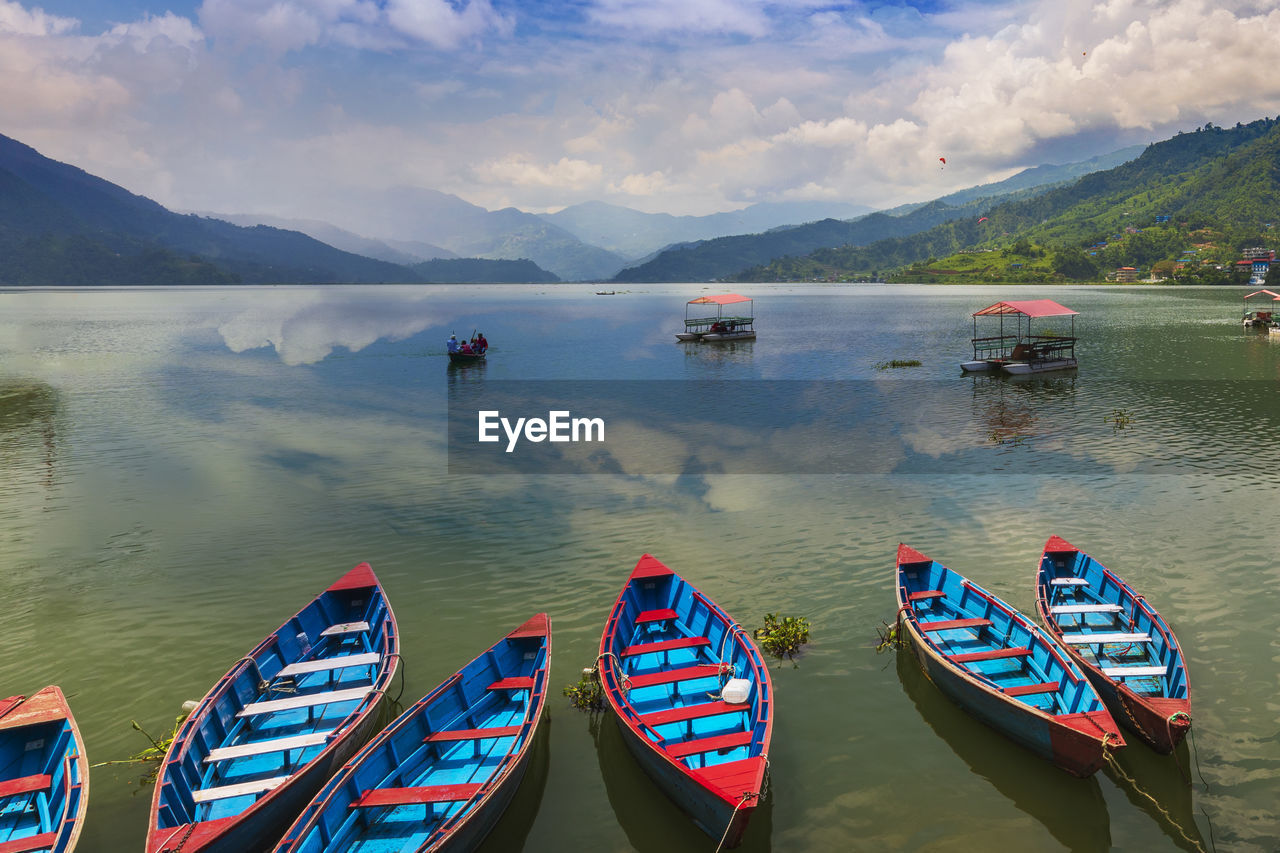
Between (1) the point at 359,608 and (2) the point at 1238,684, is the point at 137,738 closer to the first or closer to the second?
(1) the point at 359,608

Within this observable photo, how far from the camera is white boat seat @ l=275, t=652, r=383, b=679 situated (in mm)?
16312

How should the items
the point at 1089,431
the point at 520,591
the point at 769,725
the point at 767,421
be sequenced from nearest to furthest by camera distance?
the point at 769,725
the point at 520,591
the point at 1089,431
the point at 767,421

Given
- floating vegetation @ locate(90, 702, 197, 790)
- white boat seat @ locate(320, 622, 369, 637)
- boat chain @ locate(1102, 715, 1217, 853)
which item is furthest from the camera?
white boat seat @ locate(320, 622, 369, 637)

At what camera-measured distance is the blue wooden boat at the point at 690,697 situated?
12.1m

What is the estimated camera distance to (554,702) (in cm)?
1730

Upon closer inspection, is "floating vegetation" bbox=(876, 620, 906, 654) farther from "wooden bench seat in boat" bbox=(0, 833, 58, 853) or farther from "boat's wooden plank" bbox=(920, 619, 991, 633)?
"wooden bench seat in boat" bbox=(0, 833, 58, 853)

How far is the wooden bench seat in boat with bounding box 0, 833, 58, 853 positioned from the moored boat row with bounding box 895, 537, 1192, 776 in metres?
17.6

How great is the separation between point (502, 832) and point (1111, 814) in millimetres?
12049

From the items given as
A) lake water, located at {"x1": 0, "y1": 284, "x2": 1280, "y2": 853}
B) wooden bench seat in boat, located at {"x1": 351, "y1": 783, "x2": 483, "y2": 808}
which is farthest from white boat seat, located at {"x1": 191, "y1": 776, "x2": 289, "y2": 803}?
lake water, located at {"x1": 0, "y1": 284, "x2": 1280, "y2": 853}

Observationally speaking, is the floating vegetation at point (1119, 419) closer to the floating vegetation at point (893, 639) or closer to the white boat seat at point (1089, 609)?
the white boat seat at point (1089, 609)

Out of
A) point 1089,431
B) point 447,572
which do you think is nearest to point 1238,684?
point 447,572

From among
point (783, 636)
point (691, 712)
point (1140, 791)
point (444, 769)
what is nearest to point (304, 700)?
point (444, 769)

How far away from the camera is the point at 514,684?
15.6 meters

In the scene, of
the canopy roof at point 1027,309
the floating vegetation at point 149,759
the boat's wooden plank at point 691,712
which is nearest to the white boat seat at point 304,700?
the floating vegetation at point 149,759
